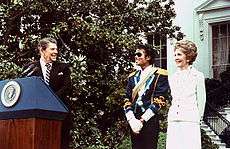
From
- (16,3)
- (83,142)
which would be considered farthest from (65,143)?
(16,3)

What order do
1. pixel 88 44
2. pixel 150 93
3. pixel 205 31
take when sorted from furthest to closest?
1. pixel 205 31
2. pixel 88 44
3. pixel 150 93

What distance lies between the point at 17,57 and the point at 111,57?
7.79 ft

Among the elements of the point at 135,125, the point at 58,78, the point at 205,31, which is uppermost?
the point at 205,31

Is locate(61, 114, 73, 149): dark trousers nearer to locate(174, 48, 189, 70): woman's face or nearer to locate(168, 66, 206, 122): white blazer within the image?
locate(168, 66, 206, 122): white blazer

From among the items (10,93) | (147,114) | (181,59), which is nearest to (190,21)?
(181,59)

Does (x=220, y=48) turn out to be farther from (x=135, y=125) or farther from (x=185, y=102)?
(x=135, y=125)

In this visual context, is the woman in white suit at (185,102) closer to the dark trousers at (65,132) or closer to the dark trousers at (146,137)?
the dark trousers at (146,137)

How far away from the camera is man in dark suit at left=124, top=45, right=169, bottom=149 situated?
20.1 ft

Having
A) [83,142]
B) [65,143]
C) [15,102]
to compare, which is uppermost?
[15,102]

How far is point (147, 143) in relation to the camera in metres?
6.11

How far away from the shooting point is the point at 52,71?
6582 millimetres

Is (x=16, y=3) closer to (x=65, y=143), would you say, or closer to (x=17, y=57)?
(x=17, y=57)

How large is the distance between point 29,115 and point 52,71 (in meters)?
1.18

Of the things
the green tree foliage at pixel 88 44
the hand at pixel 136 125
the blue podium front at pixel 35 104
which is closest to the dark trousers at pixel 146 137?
the hand at pixel 136 125
